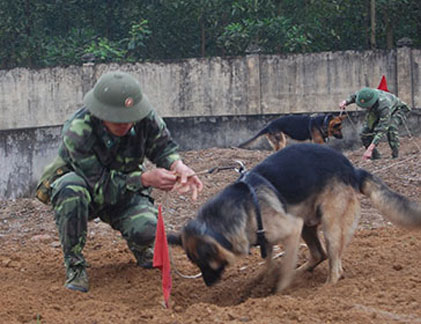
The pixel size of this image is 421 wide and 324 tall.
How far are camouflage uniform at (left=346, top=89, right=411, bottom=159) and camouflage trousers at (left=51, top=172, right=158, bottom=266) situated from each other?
7625 millimetres

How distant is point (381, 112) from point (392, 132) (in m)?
0.48

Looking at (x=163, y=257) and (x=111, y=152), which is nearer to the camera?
(x=163, y=257)

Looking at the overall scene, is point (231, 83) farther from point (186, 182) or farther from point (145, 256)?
point (186, 182)

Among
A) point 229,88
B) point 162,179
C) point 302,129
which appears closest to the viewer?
point 162,179

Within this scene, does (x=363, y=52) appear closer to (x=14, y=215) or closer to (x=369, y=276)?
(x=14, y=215)

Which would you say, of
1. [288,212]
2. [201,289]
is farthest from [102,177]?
[288,212]

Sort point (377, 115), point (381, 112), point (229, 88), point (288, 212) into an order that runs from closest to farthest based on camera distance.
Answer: point (288, 212) → point (381, 112) → point (377, 115) → point (229, 88)

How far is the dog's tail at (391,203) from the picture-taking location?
5.47m

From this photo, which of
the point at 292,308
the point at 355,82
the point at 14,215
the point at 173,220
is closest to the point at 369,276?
the point at 292,308

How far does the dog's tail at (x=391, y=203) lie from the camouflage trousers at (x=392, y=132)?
7591 millimetres

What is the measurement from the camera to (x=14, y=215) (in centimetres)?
968

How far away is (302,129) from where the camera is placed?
1358 centimetres

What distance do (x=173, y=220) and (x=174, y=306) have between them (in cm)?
378

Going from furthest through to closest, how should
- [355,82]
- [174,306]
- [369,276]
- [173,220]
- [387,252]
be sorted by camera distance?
[355,82], [173,220], [387,252], [369,276], [174,306]
